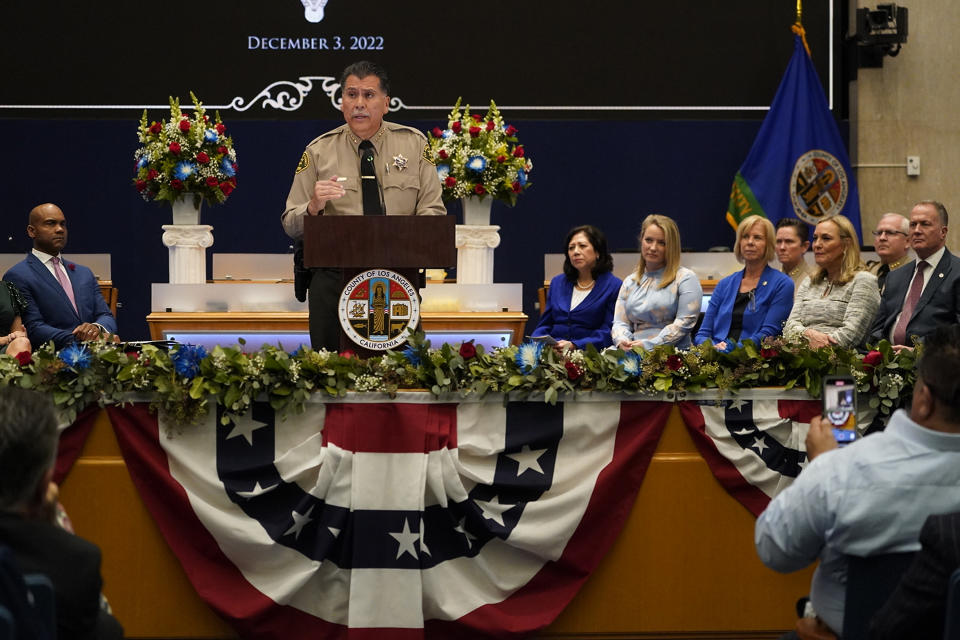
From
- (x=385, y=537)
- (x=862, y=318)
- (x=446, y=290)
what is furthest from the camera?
(x=446, y=290)

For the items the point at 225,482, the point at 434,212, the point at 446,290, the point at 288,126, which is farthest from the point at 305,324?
the point at 288,126

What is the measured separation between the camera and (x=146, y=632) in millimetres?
3305

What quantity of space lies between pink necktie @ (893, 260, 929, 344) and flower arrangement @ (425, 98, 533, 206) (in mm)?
2132

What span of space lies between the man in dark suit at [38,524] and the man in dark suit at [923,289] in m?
3.32

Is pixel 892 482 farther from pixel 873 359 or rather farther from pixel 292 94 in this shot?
pixel 292 94

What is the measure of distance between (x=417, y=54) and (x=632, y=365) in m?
5.54

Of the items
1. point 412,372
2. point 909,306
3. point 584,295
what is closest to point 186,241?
point 584,295

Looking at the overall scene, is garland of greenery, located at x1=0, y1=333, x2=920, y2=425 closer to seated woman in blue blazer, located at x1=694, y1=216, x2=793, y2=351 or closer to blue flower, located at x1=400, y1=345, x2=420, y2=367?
blue flower, located at x1=400, y1=345, x2=420, y2=367

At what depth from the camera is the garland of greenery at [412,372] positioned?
129 inches

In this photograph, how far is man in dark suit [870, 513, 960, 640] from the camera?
177 centimetres

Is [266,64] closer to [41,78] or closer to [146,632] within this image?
[41,78]

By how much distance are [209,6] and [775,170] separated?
430cm

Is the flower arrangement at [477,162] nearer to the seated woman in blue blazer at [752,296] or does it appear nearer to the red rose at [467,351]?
the seated woman in blue blazer at [752,296]

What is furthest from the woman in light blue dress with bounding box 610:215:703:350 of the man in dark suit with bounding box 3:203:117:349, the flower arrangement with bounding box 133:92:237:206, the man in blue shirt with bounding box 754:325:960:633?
the man in blue shirt with bounding box 754:325:960:633
